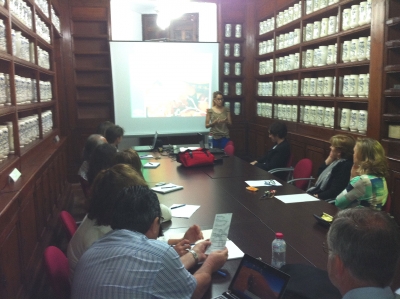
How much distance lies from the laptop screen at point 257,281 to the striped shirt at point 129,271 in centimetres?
21

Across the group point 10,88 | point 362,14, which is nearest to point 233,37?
point 362,14

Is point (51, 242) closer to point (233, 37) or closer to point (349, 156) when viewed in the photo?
point (349, 156)

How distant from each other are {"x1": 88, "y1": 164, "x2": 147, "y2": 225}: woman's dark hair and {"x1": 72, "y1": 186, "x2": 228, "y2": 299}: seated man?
220mm

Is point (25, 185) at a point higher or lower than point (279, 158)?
higher

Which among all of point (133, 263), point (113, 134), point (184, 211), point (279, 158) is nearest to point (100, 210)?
point (133, 263)

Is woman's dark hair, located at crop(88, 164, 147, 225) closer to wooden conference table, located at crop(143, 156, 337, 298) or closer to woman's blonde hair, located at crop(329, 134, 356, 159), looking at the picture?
wooden conference table, located at crop(143, 156, 337, 298)

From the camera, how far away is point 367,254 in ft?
3.34

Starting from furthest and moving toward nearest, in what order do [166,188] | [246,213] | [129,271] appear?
[166,188] < [246,213] < [129,271]

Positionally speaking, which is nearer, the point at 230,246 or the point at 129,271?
the point at 129,271

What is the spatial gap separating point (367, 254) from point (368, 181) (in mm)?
1615

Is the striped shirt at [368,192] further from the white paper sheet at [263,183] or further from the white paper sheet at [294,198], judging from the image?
the white paper sheet at [263,183]

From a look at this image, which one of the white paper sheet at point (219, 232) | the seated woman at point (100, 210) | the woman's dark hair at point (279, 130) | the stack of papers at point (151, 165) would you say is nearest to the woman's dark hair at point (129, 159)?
the seated woman at point (100, 210)

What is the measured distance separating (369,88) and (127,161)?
8.27 ft

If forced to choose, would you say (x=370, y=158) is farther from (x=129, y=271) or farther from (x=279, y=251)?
(x=129, y=271)
